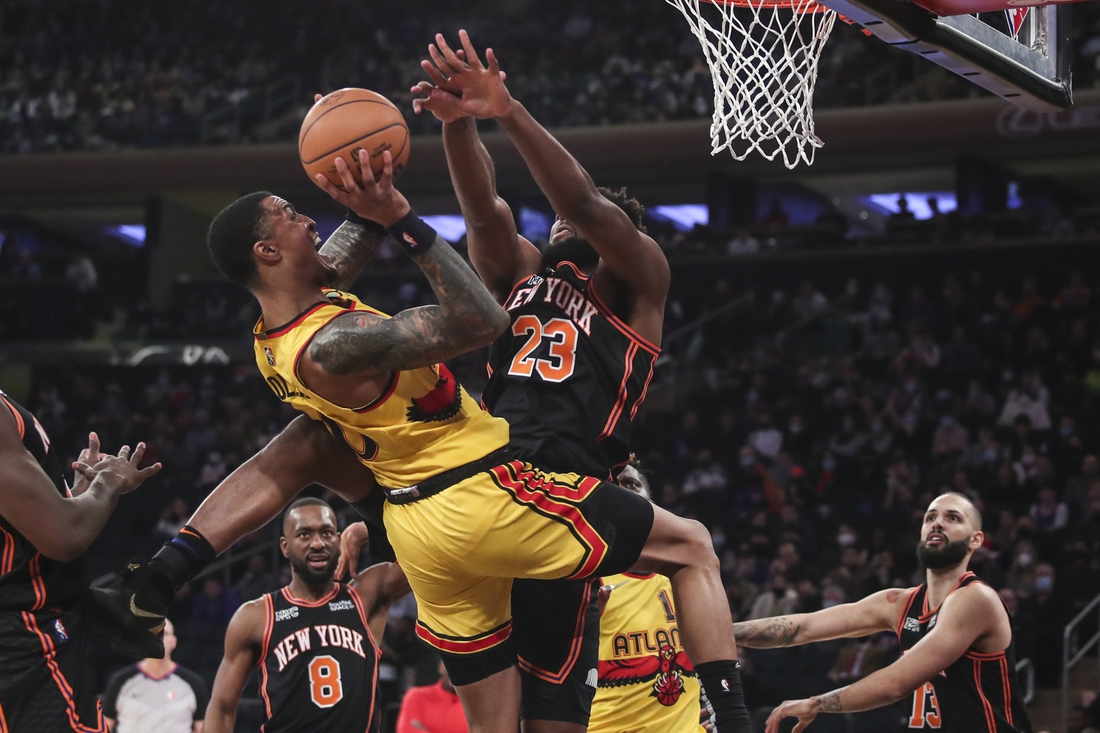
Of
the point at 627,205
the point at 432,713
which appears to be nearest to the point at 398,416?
the point at 627,205

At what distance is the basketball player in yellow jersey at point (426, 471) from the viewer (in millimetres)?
3787

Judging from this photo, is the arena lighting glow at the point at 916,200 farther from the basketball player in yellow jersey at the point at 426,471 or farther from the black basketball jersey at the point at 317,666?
the basketball player in yellow jersey at the point at 426,471

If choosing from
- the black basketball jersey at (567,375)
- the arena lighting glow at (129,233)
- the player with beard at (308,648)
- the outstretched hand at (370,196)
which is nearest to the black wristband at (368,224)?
the black basketball jersey at (567,375)

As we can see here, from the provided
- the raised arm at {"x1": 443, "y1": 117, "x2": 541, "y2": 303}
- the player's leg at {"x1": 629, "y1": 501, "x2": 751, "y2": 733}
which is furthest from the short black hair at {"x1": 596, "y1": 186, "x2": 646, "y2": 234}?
the player's leg at {"x1": 629, "y1": 501, "x2": 751, "y2": 733}

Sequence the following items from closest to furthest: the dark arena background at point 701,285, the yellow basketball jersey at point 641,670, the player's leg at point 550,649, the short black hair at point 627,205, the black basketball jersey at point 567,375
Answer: the black basketball jersey at point 567,375 → the player's leg at point 550,649 → the short black hair at point 627,205 → the yellow basketball jersey at point 641,670 → the dark arena background at point 701,285

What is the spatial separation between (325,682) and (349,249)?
2911 millimetres

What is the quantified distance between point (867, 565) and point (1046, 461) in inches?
106

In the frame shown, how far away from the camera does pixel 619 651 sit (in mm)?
5984

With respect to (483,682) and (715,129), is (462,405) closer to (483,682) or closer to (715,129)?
(483,682)

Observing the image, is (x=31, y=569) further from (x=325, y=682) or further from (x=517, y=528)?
(x=325, y=682)

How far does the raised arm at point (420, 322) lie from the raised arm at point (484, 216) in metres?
0.55

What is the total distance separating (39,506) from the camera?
3662mm

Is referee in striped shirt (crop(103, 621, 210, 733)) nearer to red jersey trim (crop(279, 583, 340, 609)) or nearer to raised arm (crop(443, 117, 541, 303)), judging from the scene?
red jersey trim (crop(279, 583, 340, 609))

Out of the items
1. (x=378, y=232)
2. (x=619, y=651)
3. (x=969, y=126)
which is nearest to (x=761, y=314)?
(x=969, y=126)
